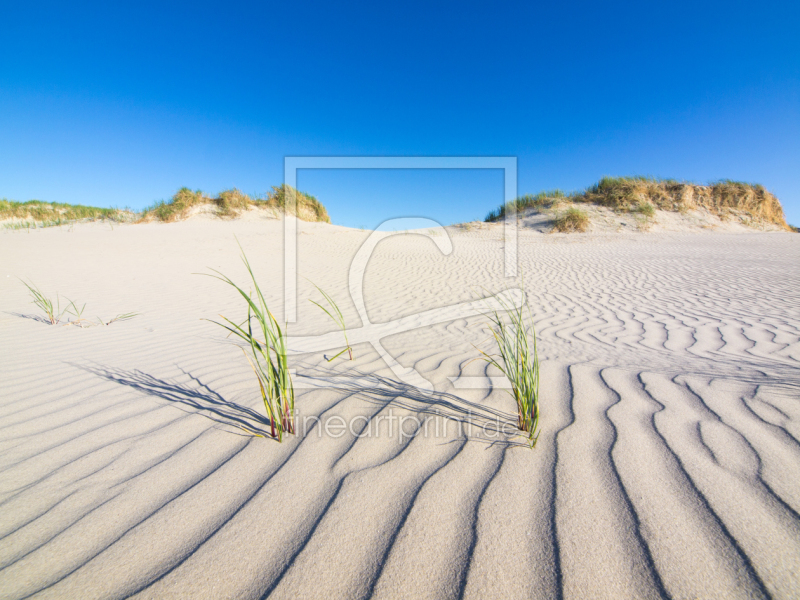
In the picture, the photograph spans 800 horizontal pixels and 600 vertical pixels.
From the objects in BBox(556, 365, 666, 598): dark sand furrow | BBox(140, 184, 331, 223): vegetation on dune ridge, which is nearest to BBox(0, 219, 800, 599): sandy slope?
BBox(556, 365, 666, 598): dark sand furrow

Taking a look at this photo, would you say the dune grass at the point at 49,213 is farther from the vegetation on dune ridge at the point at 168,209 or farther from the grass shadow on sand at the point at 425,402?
the grass shadow on sand at the point at 425,402

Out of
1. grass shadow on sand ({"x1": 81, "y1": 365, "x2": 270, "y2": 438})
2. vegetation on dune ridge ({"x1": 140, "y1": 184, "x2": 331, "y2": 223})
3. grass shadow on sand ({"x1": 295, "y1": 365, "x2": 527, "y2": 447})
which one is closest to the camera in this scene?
grass shadow on sand ({"x1": 295, "y1": 365, "x2": 527, "y2": 447})

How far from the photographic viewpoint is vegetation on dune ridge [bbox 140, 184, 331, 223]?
1552cm

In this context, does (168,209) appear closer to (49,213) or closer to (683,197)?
(49,213)

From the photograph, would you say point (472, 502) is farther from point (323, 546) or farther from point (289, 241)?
point (289, 241)

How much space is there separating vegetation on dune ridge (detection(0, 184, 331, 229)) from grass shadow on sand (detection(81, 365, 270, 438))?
15.2 meters

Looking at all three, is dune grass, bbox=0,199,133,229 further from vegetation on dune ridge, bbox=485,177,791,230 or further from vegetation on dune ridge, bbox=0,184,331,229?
vegetation on dune ridge, bbox=485,177,791,230

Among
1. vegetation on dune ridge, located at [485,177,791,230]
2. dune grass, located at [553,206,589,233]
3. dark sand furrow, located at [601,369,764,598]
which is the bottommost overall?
dark sand furrow, located at [601,369,764,598]

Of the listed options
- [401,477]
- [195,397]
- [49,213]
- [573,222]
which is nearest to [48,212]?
[49,213]

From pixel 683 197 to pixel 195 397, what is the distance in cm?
2440

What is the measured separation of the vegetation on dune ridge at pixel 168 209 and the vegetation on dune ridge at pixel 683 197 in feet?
43.3

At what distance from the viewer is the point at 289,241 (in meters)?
13.5

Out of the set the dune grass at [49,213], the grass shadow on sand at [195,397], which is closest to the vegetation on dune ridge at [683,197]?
the grass shadow on sand at [195,397]

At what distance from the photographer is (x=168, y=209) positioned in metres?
15.4
